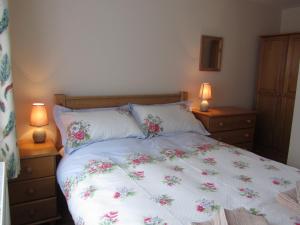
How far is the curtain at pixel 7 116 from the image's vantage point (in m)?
1.71

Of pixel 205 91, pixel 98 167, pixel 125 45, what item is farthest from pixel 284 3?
pixel 98 167

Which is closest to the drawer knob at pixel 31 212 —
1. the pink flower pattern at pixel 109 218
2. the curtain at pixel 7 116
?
the curtain at pixel 7 116

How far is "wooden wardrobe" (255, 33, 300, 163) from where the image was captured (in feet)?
10.9

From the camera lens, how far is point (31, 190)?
1.96 metres

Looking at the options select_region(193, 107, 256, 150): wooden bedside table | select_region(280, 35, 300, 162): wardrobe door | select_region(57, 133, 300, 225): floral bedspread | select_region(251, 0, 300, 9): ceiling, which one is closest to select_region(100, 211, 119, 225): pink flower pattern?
select_region(57, 133, 300, 225): floral bedspread

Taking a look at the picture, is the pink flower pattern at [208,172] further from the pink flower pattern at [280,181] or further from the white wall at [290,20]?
the white wall at [290,20]

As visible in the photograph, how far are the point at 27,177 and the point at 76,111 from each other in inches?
26.2

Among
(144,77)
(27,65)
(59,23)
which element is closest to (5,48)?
(27,65)

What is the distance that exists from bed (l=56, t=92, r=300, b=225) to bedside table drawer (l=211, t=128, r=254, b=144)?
0.71 meters

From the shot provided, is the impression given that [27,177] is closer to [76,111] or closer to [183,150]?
[76,111]

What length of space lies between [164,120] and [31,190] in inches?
49.8

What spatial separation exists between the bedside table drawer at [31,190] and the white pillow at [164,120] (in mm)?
905

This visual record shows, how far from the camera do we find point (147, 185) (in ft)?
4.93

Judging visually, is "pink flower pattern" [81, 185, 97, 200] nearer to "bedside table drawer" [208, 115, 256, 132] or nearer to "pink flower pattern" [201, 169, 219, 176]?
"pink flower pattern" [201, 169, 219, 176]
